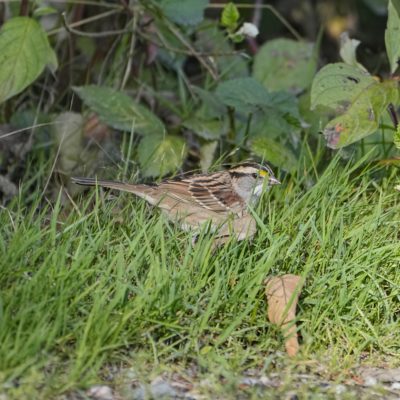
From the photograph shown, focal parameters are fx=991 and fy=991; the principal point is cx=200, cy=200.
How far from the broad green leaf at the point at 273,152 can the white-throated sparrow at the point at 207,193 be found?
0.48 ft

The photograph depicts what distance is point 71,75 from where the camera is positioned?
6.62m

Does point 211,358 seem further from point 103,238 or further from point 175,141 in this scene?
point 175,141

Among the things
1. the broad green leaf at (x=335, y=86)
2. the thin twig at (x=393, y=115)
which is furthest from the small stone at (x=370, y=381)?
the thin twig at (x=393, y=115)

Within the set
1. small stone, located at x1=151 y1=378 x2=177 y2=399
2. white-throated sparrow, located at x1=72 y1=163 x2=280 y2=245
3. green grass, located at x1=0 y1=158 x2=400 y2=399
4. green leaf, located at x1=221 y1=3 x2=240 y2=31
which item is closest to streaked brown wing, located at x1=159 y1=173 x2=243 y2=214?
white-throated sparrow, located at x1=72 y1=163 x2=280 y2=245

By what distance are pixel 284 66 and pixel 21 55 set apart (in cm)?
211

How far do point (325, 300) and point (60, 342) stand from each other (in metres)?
1.18

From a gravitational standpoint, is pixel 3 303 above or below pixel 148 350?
above

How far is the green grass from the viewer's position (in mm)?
3441

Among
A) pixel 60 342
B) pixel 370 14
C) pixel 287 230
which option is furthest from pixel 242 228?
pixel 370 14

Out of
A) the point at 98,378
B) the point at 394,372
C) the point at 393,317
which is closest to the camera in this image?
the point at 98,378

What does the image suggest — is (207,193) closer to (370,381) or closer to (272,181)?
(272,181)

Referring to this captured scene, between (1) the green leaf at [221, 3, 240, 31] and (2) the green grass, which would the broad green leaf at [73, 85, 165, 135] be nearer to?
(1) the green leaf at [221, 3, 240, 31]

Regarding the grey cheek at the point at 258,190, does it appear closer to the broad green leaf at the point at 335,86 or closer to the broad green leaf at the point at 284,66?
the broad green leaf at the point at 335,86

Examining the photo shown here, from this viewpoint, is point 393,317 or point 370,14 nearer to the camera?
point 393,317
